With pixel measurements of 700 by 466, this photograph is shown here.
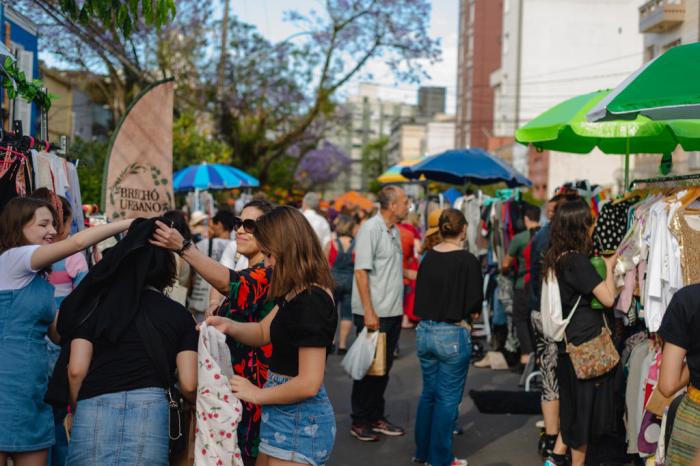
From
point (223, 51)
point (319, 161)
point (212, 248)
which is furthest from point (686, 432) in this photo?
point (319, 161)

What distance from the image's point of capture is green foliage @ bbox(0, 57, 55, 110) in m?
5.29

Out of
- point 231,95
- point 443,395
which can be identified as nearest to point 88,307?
point 443,395

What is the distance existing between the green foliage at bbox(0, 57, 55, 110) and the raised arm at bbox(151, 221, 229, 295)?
2.04 m

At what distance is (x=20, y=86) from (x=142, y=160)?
4.07 ft

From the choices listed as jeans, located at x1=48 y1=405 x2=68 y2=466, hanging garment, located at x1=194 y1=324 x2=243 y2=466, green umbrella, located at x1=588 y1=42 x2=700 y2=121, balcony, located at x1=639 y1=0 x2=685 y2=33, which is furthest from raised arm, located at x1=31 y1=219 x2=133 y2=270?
balcony, located at x1=639 y1=0 x2=685 y2=33

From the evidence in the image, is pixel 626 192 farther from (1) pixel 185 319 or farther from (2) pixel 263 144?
(2) pixel 263 144

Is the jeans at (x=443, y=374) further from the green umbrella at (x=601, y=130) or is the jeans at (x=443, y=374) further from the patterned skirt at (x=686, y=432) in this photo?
the patterned skirt at (x=686, y=432)

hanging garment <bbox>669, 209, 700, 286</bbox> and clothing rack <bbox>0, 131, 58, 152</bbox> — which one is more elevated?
clothing rack <bbox>0, 131, 58, 152</bbox>

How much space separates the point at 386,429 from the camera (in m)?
7.76

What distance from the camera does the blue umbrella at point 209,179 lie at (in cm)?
1526

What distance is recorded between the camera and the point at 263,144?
25.7 metres

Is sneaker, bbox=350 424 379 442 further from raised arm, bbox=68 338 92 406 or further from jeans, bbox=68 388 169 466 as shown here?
raised arm, bbox=68 338 92 406

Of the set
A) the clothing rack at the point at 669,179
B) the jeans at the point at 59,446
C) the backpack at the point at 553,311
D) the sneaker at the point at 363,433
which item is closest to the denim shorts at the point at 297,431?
the jeans at the point at 59,446

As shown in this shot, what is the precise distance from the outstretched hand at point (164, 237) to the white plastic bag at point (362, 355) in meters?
3.67
